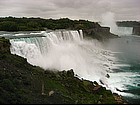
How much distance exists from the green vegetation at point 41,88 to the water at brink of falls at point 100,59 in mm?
217

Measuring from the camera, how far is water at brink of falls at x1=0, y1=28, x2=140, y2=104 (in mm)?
3832

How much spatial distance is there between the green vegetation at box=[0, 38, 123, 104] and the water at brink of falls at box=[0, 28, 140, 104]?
0.71 feet

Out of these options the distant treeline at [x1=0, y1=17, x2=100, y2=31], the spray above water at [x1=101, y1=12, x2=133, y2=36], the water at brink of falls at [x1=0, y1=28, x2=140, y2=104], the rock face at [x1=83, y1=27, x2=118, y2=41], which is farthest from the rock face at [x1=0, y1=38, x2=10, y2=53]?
the spray above water at [x1=101, y1=12, x2=133, y2=36]

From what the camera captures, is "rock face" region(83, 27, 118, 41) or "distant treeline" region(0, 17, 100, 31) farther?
"rock face" region(83, 27, 118, 41)

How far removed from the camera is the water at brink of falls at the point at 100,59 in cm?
383

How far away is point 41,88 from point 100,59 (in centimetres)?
123

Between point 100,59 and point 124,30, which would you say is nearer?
point 124,30

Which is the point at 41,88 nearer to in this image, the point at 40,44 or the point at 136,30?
the point at 136,30

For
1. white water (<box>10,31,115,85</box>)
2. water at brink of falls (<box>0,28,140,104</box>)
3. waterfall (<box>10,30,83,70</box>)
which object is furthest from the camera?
waterfall (<box>10,30,83,70</box>)

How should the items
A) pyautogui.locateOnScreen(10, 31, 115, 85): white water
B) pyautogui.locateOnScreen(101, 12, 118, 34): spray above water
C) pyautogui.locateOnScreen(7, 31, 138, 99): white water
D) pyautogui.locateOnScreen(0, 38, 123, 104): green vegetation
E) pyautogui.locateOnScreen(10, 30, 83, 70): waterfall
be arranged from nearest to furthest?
pyautogui.locateOnScreen(0, 38, 123, 104): green vegetation, pyautogui.locateOnScreen(101, 12, 118, 34): spray above water, pyautogui.locateOnScreen(7, 31, 138, 99): white water, pyautogui.locateOnScreen(10, 31, 115, 85): white water, pyautogui.locateOnScreen(10, 30, 83, 70): waterfall

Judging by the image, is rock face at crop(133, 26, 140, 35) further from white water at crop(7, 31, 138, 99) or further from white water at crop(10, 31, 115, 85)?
white water at crop(10, 31, 115, 85)

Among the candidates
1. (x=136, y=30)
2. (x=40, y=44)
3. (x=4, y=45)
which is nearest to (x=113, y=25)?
(x=136, y=30)

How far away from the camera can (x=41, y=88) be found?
3434 mm
